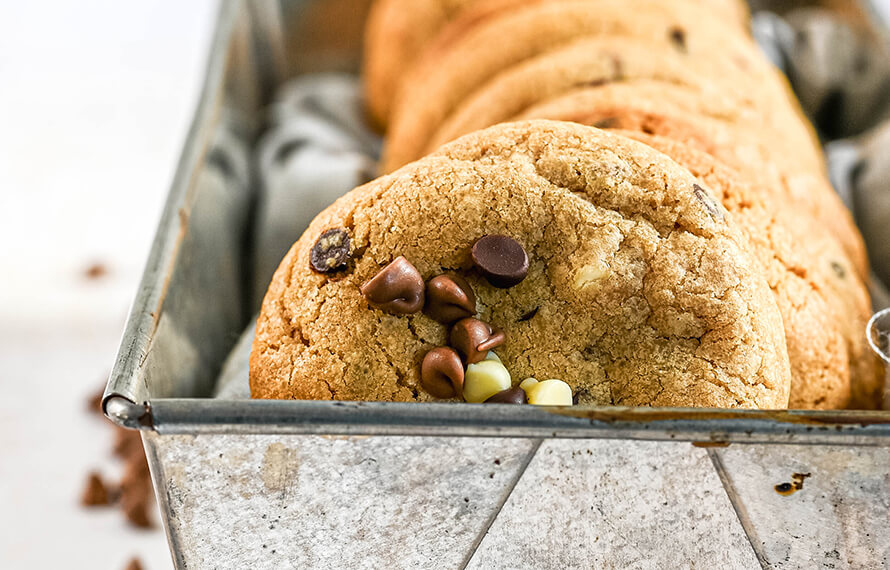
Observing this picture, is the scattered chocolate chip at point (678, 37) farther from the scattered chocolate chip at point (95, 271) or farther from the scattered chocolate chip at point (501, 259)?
the scattered chocolate chip at point (95, 271)

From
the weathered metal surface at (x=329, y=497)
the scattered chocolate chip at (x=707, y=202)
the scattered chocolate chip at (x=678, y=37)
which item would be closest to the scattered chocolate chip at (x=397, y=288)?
the weathered metal surface at (x=329, y=497)

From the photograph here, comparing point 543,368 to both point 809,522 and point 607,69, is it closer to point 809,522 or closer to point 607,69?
point 809,522

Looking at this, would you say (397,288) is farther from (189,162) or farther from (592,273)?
(189,162)

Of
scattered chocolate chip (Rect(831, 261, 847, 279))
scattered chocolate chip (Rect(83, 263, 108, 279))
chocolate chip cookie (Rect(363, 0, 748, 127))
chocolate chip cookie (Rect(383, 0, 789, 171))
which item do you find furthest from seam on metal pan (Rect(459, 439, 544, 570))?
scattered chocolate chip (Rect(83, 263, 108, 279))

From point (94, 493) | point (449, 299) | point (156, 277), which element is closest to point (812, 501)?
point (449, 299)

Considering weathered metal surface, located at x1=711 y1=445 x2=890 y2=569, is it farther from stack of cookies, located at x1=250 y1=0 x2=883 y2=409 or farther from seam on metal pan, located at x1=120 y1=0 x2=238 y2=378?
seam on metal pan, located at x1=120 y1=0 x2=238 y2=378
